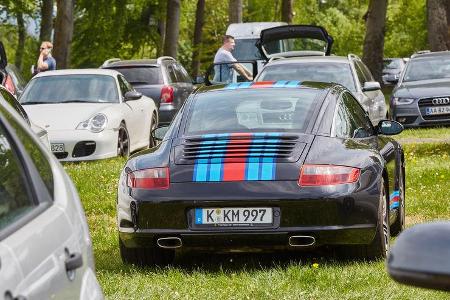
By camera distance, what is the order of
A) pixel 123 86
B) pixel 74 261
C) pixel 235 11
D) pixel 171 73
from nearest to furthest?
pixel 74 261 < pixel 123 86 < pixel 171 73 < pixel 235 11

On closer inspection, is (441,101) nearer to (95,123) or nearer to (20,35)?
(95,123)

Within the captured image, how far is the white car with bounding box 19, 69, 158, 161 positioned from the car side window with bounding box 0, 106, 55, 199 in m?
13.3

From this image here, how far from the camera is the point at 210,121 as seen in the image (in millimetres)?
9000

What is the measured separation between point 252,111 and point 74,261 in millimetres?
5579

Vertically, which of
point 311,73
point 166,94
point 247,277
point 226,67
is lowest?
point 166,94

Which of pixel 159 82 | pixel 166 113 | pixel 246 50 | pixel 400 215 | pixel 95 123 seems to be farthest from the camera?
pixel 246 50

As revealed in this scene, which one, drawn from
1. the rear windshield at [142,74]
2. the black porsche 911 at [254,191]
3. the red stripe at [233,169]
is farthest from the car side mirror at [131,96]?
the red stripe at [233,169]

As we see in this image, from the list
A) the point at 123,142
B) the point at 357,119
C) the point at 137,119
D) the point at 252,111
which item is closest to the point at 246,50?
the point at 137,119

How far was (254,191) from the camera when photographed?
8.02 metres

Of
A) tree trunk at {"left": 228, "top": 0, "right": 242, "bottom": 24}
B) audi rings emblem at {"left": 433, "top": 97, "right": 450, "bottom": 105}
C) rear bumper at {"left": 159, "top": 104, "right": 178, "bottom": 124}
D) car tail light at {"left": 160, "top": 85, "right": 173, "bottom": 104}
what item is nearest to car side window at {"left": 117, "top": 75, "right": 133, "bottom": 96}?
rear bumper at {"left": 159, "top": 104, "right": 178, "bottom": 124}

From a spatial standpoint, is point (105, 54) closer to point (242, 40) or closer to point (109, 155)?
point (242, 40)

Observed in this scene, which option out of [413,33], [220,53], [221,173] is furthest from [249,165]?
[413,33]

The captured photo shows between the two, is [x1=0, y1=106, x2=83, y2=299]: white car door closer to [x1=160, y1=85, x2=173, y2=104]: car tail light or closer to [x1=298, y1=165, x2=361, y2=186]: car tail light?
[x1=298, y1=165, x2=361, y2=186]: car tail light

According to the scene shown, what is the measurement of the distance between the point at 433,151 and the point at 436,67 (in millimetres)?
6648
